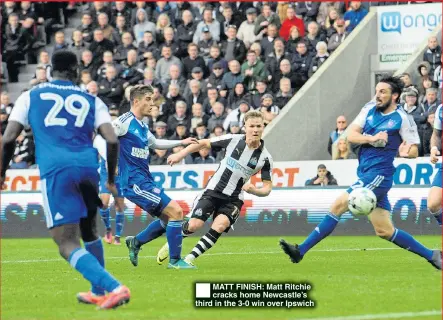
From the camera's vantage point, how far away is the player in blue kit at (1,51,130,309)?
963cm

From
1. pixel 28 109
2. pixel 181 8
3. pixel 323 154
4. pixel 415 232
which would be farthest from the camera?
pixel 181 8

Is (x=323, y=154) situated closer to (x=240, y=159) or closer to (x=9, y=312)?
(x=240, y=159)

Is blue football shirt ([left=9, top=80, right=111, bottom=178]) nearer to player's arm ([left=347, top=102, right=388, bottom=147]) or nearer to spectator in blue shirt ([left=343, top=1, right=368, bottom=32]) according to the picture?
player's arm ([left=347, top=102, right=388, bottom=147])

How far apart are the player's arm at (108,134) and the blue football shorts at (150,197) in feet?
13.0

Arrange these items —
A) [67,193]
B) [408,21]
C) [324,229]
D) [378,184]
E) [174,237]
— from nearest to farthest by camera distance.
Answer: [67,193], [378,184], [324,229], [174,237], [408,21]

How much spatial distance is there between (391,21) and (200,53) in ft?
15.3

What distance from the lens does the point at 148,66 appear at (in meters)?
27.5

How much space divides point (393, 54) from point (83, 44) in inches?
316

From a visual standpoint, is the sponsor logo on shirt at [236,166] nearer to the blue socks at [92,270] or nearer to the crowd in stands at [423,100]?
the blue socks at [92,270]

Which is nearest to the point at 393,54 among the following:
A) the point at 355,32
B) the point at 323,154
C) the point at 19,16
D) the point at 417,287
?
the point at 355,32

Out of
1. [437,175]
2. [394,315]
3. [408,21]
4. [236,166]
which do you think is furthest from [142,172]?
[408,21]

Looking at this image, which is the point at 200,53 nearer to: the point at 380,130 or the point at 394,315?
the point at 380,130

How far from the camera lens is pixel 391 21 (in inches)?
1033

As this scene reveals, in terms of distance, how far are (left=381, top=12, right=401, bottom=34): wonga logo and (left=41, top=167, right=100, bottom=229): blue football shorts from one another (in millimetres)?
17538
